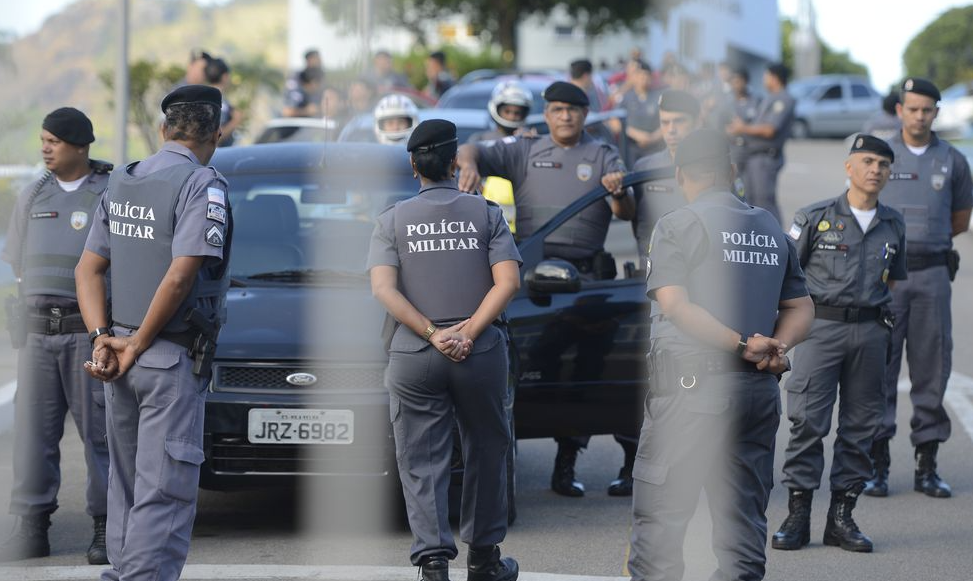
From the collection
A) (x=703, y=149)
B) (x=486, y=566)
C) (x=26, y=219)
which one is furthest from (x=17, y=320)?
(x=703, y=149)

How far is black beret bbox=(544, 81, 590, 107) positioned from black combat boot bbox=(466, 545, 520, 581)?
112 inches

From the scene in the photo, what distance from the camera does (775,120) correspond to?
14.8 metres

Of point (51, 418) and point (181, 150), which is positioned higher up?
point (181, 150)

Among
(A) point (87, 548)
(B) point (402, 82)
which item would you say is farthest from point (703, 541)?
(B) point (402, 82)

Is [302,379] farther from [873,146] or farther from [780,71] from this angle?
[780,71]

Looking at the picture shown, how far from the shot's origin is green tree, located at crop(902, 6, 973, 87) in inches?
1495

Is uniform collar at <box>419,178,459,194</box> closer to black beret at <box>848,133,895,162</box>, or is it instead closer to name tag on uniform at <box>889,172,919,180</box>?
black beret at <box>848,133,895,162</box>

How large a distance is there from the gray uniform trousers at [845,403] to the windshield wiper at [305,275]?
2011 millimetres

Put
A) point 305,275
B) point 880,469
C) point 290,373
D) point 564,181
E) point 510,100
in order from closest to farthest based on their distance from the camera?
point 290,373 → point 305,275 → point 880,469 → point 564,181 → point 510,100

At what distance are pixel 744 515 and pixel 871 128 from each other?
887 cm

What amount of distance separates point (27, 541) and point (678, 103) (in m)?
3.84

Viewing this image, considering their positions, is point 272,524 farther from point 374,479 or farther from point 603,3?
point 603,3

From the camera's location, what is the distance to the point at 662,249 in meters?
4.88

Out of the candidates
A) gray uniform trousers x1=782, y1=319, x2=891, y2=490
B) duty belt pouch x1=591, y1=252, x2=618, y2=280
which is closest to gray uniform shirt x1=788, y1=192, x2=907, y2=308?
gray uniform trousers x1=782, y1=319, x2=891, y2=490
